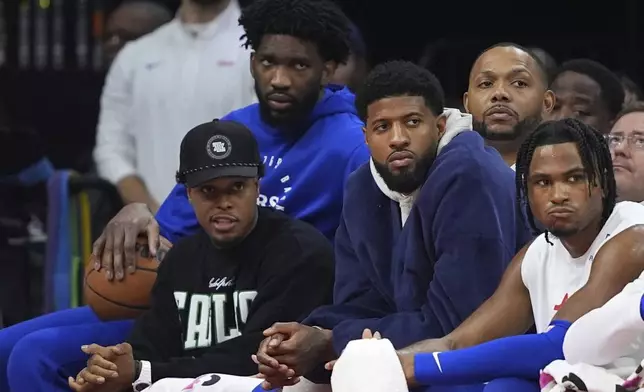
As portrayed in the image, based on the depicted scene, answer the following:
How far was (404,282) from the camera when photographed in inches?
164

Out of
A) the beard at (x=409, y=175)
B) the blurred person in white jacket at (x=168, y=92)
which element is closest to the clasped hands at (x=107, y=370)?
the beard at (x=409, y=175)

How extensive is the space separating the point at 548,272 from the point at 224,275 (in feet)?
3.80

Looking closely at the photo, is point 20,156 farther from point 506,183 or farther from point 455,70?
point 506,183

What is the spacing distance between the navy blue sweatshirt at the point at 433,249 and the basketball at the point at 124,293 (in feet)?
2.50

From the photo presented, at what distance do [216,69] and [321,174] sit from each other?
48.6 inches

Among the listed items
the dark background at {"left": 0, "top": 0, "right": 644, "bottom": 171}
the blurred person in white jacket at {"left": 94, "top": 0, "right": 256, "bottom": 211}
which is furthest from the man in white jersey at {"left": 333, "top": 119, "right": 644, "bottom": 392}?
the dark background at {"left": 0, "top": 0, "right": 644, "bottom": 171}

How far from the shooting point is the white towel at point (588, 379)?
3.49 m

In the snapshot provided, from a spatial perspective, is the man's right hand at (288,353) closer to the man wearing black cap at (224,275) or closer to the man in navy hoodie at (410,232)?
the man in navy hoodie at (410,232)

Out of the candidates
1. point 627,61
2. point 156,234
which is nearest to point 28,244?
point 156,234

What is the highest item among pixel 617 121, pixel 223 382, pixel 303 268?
pixel 617 121

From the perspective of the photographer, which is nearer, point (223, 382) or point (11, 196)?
point (223, 382)

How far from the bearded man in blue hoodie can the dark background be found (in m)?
2.61

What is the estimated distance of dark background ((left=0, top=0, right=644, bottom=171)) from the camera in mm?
7801

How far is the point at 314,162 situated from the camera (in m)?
4.95
